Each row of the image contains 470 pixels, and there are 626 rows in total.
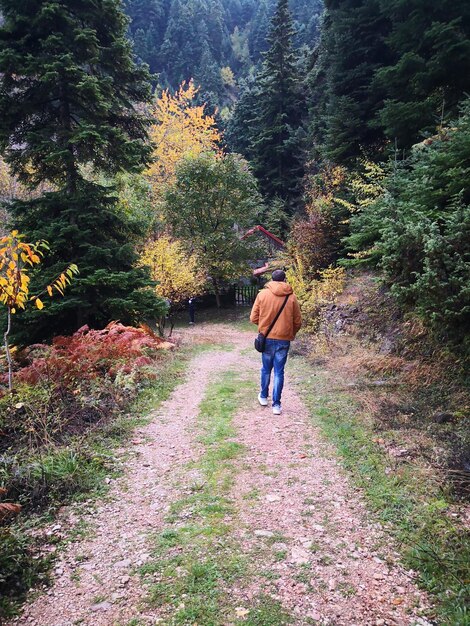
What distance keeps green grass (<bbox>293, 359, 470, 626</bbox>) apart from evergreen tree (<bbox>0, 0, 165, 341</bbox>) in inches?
235

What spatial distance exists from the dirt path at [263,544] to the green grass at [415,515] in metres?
0.14

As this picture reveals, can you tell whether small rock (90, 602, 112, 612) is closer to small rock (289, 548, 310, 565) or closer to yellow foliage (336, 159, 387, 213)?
small rock (289, 548, 310, 565)

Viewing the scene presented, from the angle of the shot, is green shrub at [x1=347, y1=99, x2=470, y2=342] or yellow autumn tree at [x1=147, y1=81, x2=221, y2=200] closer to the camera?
green shrub at [x1=347, y1=99, x2=470, y2=342]

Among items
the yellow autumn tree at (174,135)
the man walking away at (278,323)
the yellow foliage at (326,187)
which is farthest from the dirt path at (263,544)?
the yellow autumn tree at (174,135)

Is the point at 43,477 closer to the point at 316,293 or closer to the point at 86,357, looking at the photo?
the point at 86,357

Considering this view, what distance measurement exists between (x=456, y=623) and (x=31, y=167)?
10769mm

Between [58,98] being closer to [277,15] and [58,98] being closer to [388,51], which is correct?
[388,51]

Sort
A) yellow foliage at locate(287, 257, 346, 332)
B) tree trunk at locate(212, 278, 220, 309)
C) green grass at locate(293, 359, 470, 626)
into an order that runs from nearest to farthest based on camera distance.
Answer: green grass at locate(293, 359, 470, 626)
yellow foliage at locate(287, 257, 346, 332)
tree trunk at locate(212, 278, 220, 309)

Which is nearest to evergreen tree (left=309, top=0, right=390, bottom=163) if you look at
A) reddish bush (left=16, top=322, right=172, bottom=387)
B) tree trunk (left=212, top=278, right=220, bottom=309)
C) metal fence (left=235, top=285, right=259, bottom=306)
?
tree trunk (left=212, top=278, right=220, bottom=309)

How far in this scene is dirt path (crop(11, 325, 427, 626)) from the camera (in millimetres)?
2404

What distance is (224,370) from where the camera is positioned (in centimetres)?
918

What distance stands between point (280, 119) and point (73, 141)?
2566 centimetres

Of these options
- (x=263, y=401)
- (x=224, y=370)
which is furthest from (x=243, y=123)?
(x=263, y=401)

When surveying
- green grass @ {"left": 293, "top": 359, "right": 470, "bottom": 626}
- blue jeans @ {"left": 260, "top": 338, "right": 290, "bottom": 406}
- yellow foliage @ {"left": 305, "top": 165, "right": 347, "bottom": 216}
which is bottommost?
green grass @ {"left": 293, "top": 359, "right": 470, "bottom": 626}
